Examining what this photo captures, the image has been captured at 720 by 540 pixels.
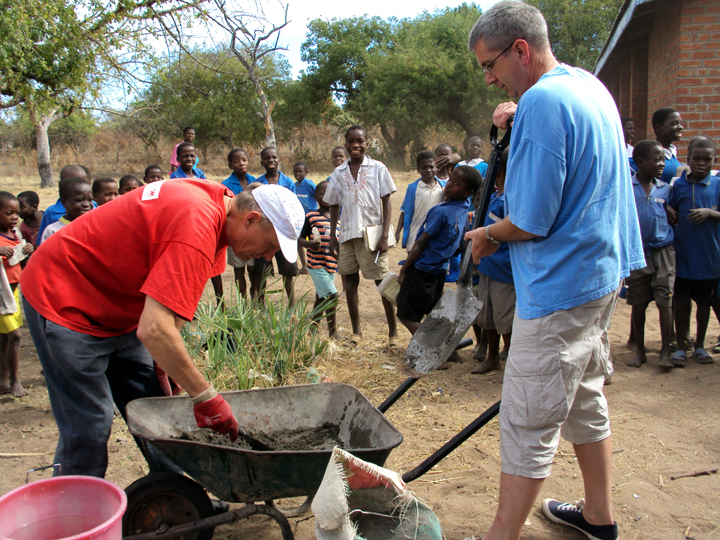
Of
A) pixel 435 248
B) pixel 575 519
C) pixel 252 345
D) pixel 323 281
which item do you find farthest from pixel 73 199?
pixel 575 519

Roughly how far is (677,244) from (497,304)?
1.61 metres

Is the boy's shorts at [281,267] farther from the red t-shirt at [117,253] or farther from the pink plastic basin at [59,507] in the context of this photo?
the pink plastic basin at [59,507]

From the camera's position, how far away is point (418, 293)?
4.58m

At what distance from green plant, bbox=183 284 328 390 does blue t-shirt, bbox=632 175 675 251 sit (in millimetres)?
2769

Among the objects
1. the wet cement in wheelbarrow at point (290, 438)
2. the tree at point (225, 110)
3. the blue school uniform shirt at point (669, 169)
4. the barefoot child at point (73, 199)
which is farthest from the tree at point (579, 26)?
the wet cement in wheelbarrow at point (290, 438)

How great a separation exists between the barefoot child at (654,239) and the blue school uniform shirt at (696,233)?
121 millimetres

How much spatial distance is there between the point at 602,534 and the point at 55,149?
3765 cm

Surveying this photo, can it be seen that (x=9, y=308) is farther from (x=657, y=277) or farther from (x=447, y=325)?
(x=657, y=277)

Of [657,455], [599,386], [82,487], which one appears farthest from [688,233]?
[82,487]

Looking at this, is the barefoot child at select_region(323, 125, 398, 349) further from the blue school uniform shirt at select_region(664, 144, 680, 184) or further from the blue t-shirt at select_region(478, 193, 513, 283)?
the blue school uniform shirt at select_region(664, 144, 680, 184)

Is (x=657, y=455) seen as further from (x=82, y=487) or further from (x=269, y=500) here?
(x=82, y=487)

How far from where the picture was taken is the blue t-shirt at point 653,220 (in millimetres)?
4328

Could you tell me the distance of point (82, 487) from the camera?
1990mm

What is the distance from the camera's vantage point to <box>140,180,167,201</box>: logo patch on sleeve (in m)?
2.04
